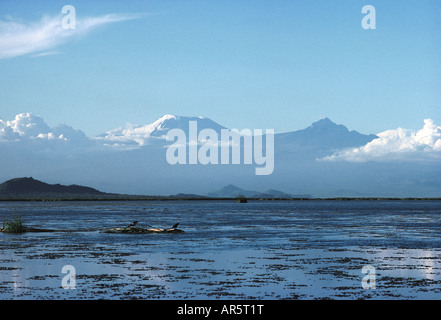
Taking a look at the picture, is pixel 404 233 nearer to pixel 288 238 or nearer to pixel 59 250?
pixel 288 238

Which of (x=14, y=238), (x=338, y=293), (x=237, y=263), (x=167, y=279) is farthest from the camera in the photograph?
(x=14, y=238)

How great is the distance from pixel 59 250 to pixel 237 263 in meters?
13.6

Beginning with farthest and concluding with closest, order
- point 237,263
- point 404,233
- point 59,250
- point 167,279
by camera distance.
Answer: point 404,233
point 59,250
point 237,263
point 167,279

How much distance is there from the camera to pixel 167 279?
28547 millimetres

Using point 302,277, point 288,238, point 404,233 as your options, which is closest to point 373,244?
point 288,238

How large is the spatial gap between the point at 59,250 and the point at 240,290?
64.5ft

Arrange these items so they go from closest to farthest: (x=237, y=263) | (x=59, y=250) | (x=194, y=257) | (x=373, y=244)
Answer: (x=237, y=263) < (x=194, y=257) < (x=59, y=250) < (x=373, y=244)

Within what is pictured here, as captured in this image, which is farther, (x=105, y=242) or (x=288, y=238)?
(x=288, y=238)

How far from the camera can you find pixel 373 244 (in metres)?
47.1

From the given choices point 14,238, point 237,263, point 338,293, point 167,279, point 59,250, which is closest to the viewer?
point 338,293
